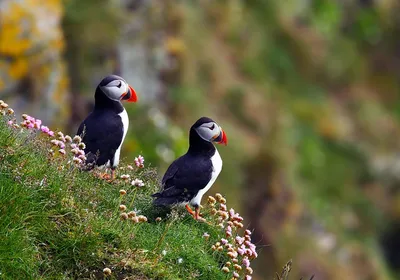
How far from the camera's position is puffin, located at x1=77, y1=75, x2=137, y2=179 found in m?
7.60

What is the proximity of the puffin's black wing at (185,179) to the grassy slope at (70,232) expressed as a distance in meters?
0.28

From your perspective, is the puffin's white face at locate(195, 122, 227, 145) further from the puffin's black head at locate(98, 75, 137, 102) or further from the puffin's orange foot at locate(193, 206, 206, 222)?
the puffin's black head at locate(98, 75, 137, 102)

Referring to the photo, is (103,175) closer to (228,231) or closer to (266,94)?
(228,231)

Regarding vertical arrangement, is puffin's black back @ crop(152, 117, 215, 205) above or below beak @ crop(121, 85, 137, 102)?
below

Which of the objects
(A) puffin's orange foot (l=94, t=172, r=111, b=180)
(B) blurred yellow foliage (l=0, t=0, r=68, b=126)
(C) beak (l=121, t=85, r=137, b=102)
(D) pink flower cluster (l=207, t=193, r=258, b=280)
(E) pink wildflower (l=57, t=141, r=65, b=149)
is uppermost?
(B) blurred yellow foliage (l=0, t=0, r=68, b=126)

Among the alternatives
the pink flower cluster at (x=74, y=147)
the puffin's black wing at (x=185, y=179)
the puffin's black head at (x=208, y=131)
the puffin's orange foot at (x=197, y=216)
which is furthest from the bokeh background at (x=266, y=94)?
the pink flower cluster at (x=74, y=147)

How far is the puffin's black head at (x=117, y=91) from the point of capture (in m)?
8.00

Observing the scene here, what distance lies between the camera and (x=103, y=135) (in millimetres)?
7699

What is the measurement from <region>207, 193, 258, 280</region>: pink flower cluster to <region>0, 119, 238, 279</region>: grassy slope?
0.11 m

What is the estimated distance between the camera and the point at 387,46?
96.6 ft

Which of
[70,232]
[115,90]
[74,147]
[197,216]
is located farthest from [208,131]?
[70,232]

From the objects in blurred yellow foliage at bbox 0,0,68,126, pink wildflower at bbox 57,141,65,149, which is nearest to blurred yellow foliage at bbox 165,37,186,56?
blurred yellow foliage at bbox 0,0,68,126

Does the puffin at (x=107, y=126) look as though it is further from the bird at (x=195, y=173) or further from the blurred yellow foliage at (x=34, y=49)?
the blurred yellow foliage at (x=34, y=49)

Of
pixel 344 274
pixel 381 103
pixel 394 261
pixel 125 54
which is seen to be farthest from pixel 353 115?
pixel 125 54
